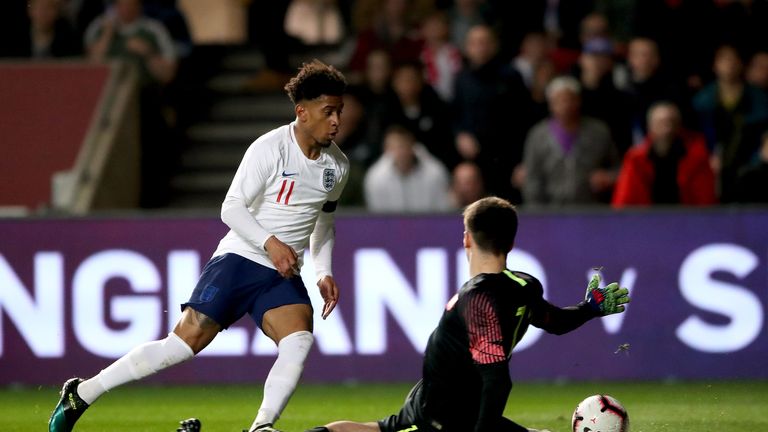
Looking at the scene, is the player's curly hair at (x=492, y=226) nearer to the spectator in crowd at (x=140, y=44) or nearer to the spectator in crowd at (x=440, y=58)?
the spectator in crowd at (x=440, y=58)

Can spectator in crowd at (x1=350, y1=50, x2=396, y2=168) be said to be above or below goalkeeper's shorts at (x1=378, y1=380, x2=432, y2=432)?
above

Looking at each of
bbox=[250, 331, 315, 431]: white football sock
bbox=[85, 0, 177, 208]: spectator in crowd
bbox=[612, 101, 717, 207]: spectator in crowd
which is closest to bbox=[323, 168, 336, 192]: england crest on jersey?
bbox=[250, 331, 315, 431]: white football sock

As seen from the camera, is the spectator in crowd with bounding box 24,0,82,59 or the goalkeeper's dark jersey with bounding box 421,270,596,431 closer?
the goalkeeper's dark jersey with bounding box 421,270,596,431

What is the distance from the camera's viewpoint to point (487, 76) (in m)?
12.7

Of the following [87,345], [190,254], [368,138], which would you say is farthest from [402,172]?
[87,345]

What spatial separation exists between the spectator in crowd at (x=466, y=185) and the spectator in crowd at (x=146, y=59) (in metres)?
3.49

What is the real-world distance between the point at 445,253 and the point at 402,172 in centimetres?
149

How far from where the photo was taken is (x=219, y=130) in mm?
14609

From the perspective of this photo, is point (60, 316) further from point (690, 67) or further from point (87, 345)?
point (690, 67)

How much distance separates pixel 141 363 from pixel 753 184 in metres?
6.50

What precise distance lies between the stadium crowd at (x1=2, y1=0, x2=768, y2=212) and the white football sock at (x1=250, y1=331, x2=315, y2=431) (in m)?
4.95

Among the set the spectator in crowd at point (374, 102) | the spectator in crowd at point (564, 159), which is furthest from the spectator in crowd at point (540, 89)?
the spectator in crowd at point (374, 102)

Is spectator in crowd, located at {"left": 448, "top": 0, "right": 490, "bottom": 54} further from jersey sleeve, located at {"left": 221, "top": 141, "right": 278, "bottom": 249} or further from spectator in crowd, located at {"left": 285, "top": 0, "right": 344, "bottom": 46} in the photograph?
jersey sleeve, located at {"left": 221, "top": 141, "right": 278, "bottom": 249}

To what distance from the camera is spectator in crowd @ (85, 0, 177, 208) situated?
45.2 ft
